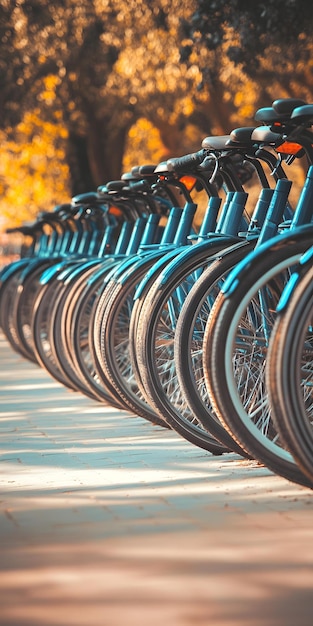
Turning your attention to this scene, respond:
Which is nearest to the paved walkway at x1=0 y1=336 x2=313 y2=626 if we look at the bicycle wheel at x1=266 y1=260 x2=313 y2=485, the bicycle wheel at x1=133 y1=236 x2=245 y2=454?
the bicycle wheel at x1=133 y1=236 x2=245 y2=454

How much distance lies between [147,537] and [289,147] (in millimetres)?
1913

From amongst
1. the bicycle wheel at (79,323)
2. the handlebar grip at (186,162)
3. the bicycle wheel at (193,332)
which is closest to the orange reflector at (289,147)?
the bicycle wheel at (193,332)

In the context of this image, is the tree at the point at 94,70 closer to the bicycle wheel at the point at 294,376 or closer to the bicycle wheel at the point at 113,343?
the bicycle wheel at the point at 113,343

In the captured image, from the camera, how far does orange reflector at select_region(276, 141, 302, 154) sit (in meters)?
5.00

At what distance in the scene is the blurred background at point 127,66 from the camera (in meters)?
10.9

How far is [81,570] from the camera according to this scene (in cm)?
353

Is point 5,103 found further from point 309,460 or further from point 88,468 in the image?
point 309,460

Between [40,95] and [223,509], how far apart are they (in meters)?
15.3

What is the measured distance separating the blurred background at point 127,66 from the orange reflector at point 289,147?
5065 mm

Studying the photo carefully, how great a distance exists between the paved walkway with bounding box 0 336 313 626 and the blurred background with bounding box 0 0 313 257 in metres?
5.59

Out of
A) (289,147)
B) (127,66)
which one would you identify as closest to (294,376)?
(289,147)

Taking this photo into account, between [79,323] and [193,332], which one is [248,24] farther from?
[193,332]

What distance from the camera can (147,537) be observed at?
3920mm

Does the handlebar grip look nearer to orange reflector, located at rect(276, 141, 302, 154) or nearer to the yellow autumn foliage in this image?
orange reflector, located at rect(276, 141, 302, 154)
